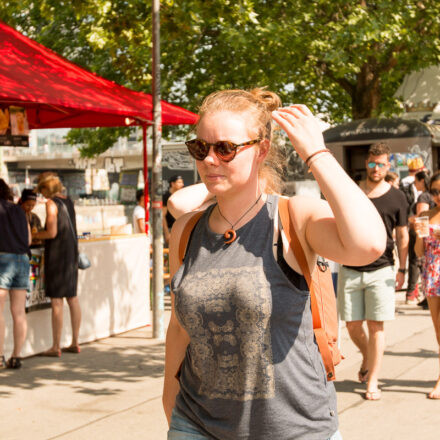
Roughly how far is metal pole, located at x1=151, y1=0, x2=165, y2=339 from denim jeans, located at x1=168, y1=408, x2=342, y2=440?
A: 614 centimetres

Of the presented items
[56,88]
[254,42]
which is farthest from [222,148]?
[254,42]

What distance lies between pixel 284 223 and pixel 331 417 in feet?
1.90

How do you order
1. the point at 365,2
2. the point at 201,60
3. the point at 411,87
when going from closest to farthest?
1. the point at 365,2
2. the point at 201,60
3. the point at 411,87

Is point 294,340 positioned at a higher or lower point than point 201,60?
lower

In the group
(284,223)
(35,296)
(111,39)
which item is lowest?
(35,296)

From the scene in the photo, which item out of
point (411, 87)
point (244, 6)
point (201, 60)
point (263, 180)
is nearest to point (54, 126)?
point (244, 6)

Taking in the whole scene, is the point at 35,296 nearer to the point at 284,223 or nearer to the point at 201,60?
the point at 284,223

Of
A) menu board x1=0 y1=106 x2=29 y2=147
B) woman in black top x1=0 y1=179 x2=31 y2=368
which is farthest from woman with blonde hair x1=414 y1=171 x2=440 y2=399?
menu board x1=0 y1=106 x2=29 y2=147

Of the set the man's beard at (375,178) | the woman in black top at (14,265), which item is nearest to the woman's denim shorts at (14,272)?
the woman in black top at (14,265)

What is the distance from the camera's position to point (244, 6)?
35.3 ft

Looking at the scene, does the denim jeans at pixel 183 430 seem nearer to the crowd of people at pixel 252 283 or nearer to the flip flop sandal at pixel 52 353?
the crowd of people at pixel 252 283

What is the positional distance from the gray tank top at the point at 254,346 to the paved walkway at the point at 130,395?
3.01 m

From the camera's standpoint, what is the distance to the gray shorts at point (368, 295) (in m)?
6.00

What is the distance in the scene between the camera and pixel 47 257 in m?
7.69
